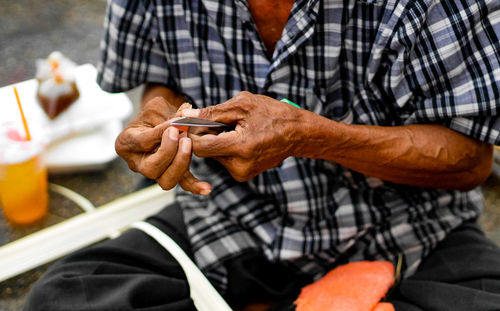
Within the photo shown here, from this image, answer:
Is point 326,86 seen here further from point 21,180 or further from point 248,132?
point 21,180

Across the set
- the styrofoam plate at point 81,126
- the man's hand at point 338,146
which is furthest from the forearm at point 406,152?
the styrofoam plate at point 81,126

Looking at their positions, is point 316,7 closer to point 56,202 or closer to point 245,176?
point 245,176

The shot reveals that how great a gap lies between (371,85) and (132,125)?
47cm

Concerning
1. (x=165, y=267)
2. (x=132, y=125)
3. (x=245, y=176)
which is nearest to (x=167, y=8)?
(x=132, y=125)

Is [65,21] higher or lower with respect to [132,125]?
lower

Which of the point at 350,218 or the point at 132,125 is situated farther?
the point at 350,218

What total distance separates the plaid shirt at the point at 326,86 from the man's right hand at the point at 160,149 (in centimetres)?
19

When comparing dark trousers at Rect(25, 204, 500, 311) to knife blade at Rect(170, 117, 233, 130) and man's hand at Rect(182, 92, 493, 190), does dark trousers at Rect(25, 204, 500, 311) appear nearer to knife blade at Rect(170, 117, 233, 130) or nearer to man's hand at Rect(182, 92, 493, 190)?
man's hand at Rect(182, 92, 493, 190)

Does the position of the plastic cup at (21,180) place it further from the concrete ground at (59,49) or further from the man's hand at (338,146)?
the man's hand at (338,146)

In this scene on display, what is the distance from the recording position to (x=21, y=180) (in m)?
1.50

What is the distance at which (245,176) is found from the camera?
0.84m

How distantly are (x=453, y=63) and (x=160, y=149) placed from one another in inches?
21.4

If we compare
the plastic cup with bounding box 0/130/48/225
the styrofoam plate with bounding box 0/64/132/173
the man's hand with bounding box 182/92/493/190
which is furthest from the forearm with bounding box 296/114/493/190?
the styrofoam plate with bounding box 0/64/132/173

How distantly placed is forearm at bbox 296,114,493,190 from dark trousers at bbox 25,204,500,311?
19 cm
